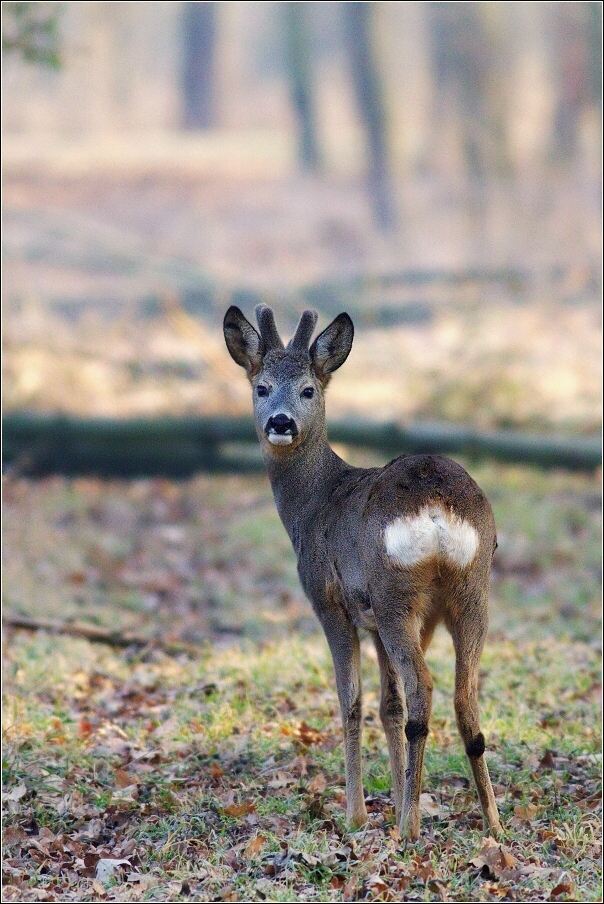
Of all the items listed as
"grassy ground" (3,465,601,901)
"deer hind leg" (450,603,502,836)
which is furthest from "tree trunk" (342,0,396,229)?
"deer hind leg" (450,603,502,836)

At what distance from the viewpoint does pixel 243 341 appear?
5.64 metres

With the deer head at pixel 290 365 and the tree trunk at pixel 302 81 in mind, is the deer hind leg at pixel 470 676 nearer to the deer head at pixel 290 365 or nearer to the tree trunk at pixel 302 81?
the deer head at pixel 290 365

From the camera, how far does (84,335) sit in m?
16.2

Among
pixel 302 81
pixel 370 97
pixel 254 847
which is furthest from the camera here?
pixel 302 81

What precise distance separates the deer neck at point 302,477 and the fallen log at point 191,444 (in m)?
6.33

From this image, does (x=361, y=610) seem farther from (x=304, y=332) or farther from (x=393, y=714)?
(x=304, y=332)

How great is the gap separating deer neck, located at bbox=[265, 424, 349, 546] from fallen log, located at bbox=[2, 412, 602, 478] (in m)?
6.33

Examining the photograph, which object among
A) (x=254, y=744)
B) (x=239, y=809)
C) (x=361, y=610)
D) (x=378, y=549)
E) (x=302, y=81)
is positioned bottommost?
(x=239, y=809)

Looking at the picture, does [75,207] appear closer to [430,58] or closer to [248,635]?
[430,58]

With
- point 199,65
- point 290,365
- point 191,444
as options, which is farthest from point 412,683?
point 199,65

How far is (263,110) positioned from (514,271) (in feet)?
58.1

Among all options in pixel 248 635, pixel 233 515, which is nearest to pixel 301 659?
pixel 248 635

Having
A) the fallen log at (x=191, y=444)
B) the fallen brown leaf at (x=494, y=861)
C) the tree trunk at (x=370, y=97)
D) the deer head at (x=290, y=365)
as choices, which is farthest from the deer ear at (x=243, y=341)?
the tree trunk at (x=370, y=97)

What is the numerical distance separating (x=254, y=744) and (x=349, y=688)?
114 centimetres
